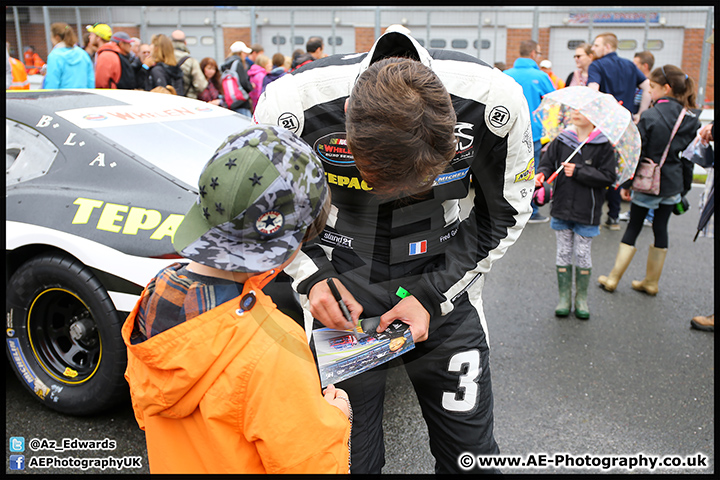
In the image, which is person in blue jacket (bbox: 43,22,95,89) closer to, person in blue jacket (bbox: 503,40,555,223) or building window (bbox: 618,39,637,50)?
person in blue jacket (bbox: 503,40,555,223)

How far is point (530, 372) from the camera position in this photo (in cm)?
349

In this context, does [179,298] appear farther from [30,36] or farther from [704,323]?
[30,36]

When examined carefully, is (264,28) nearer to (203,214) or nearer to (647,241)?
(647,241)

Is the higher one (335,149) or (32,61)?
(32,61)

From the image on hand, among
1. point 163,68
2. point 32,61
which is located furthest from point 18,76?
point 32,61

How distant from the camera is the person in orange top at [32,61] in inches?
541

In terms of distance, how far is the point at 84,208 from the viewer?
2770 millimetres

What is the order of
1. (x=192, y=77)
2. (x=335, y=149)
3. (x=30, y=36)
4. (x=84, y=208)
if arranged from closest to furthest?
(x=335, y=149)
(x=84, y=208)
(x=192, y=77)
(x=30, y=36)

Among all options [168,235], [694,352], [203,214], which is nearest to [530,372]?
[694,352]

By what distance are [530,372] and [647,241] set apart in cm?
348

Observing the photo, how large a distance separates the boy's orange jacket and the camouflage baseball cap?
110 millimetres

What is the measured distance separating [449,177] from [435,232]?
21cm

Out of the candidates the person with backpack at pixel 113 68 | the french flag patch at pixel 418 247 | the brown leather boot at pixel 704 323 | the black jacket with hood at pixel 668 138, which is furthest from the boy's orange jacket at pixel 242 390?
the person with backpack at pixel 113 68

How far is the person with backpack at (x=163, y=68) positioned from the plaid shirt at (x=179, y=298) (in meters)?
6.65
